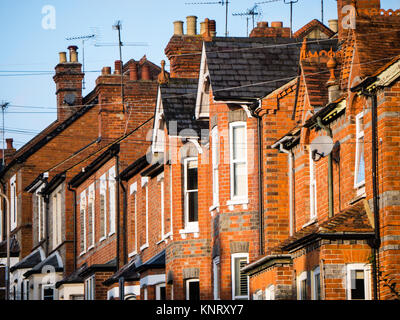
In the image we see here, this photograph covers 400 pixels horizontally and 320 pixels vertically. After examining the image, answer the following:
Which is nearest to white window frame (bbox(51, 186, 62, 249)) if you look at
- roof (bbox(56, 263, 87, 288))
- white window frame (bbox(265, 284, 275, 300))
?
roof (bbox(56, 263, 87, 288))

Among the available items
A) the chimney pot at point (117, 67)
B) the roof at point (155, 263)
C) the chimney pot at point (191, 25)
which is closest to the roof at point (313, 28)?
the chimney pot at point (117, 67)

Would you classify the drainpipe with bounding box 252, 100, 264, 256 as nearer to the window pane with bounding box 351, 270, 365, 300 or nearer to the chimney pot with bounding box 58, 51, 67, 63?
the window pane with bounding box 351, 270, 365, 300

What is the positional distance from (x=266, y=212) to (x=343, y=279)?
7323 mm

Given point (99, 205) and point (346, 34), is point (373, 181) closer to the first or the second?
point (346, 34)

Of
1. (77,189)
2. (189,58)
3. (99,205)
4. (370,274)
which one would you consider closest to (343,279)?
(370,274)

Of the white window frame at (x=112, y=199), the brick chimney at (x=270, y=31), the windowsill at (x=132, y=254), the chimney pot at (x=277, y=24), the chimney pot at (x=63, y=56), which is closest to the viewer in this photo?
the brick chimney at (x=270, y=31)

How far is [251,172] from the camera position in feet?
112

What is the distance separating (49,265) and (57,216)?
2.87 metres

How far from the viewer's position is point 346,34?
31859 mm

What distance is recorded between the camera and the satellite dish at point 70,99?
63.4 m

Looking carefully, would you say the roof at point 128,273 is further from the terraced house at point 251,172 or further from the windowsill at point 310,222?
the windowsill at point 310,222

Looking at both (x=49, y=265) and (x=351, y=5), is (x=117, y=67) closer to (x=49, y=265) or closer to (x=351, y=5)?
(x=49, y=265)

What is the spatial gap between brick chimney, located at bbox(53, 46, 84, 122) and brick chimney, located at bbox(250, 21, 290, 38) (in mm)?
24870

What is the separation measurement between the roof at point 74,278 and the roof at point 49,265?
225 centimetres
